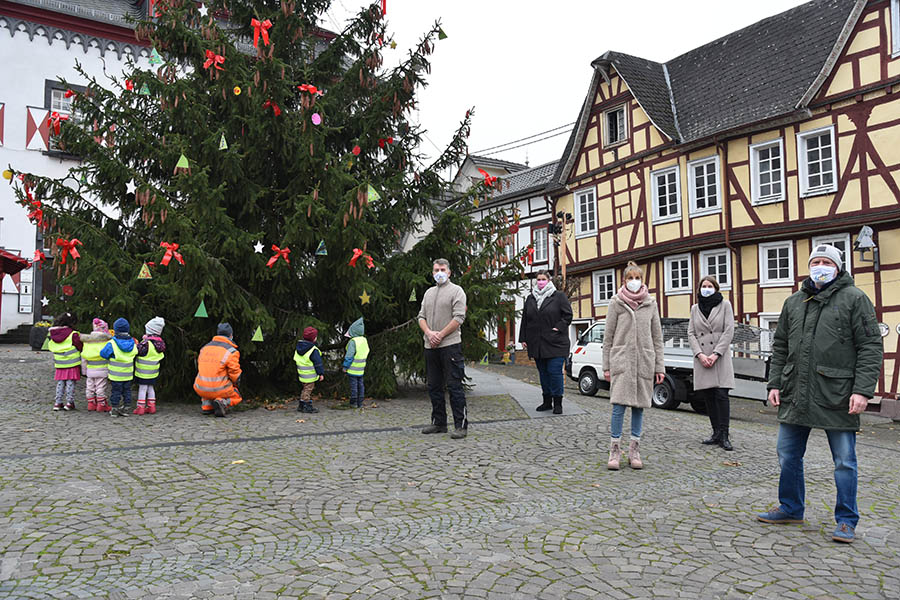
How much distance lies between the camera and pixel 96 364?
9.44 meters

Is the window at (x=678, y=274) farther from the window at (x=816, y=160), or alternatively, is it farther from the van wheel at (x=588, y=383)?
the van wheel at (x=588, y=383)

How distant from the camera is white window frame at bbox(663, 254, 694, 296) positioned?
2173 cm

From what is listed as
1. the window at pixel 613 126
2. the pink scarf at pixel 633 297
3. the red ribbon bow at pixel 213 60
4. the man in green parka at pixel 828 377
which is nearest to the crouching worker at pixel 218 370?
the red ribbon bow at pixel 213 60

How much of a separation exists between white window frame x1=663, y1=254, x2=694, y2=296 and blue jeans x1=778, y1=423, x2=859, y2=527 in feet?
57.5

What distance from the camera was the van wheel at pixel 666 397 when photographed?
13.6 m

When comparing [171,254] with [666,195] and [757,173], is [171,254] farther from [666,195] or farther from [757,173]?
[666,195]

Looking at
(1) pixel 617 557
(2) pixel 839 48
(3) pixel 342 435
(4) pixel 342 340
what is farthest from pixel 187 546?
(2) pixel 839 48

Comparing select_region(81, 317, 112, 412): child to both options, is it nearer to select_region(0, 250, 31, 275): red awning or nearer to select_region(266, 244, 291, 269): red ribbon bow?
select_region(266, 244, 291, 269): red ribbon bow

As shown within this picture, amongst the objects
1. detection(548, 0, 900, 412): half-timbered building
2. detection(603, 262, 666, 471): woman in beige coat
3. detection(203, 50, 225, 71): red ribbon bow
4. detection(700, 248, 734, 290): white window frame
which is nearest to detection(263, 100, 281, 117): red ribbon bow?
detection(203, 50, 225, 71): red ribbon bow

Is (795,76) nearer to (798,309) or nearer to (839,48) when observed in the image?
(839,48)

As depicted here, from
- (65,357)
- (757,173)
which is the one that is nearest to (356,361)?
(65,357)

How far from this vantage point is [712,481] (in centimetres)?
619

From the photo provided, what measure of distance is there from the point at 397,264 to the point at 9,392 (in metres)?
6.36

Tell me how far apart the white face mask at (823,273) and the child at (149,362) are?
7785 millimetres
